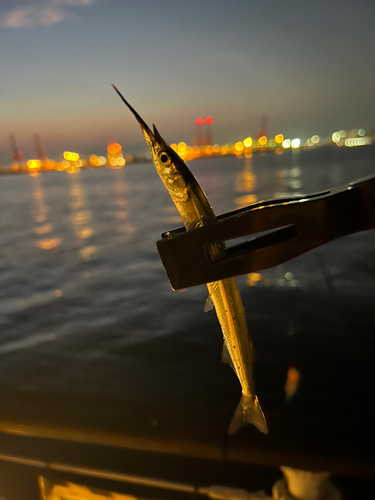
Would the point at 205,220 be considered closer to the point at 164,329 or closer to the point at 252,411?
the point at 252,411

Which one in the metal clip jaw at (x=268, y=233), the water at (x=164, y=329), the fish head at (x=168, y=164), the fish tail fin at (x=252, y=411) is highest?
the fish head at (x=168, y=164)

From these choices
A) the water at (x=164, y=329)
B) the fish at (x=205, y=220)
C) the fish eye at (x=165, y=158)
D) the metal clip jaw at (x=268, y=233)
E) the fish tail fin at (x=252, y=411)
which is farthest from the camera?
the water at (x=164, y=329)

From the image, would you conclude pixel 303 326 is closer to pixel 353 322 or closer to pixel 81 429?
pixel 353 322

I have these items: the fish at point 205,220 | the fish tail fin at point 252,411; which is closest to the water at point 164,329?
the fish tail fin at point 252,411

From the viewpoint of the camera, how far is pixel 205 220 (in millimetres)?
1432

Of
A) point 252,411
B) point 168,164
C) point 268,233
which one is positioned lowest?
point 252,411

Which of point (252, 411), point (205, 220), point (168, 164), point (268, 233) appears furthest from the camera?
point (252, 411)

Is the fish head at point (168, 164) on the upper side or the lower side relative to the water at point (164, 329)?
upper

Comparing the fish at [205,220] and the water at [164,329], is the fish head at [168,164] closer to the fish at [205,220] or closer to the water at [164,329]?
the fish at [205,220]

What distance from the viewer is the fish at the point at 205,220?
145 centimetres

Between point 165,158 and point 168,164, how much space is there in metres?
0.05

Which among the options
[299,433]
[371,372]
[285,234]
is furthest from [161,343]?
[285,234]

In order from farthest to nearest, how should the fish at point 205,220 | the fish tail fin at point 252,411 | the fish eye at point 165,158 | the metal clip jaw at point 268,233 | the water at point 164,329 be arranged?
the water at point 164,329 < the fish tail fin at point 252,411 < the fish eye at point 165,158 < the fish at point 205,220 < the metal clip jaw at point 268,233

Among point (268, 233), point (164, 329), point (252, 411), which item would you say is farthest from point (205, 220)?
point (164, 329)
